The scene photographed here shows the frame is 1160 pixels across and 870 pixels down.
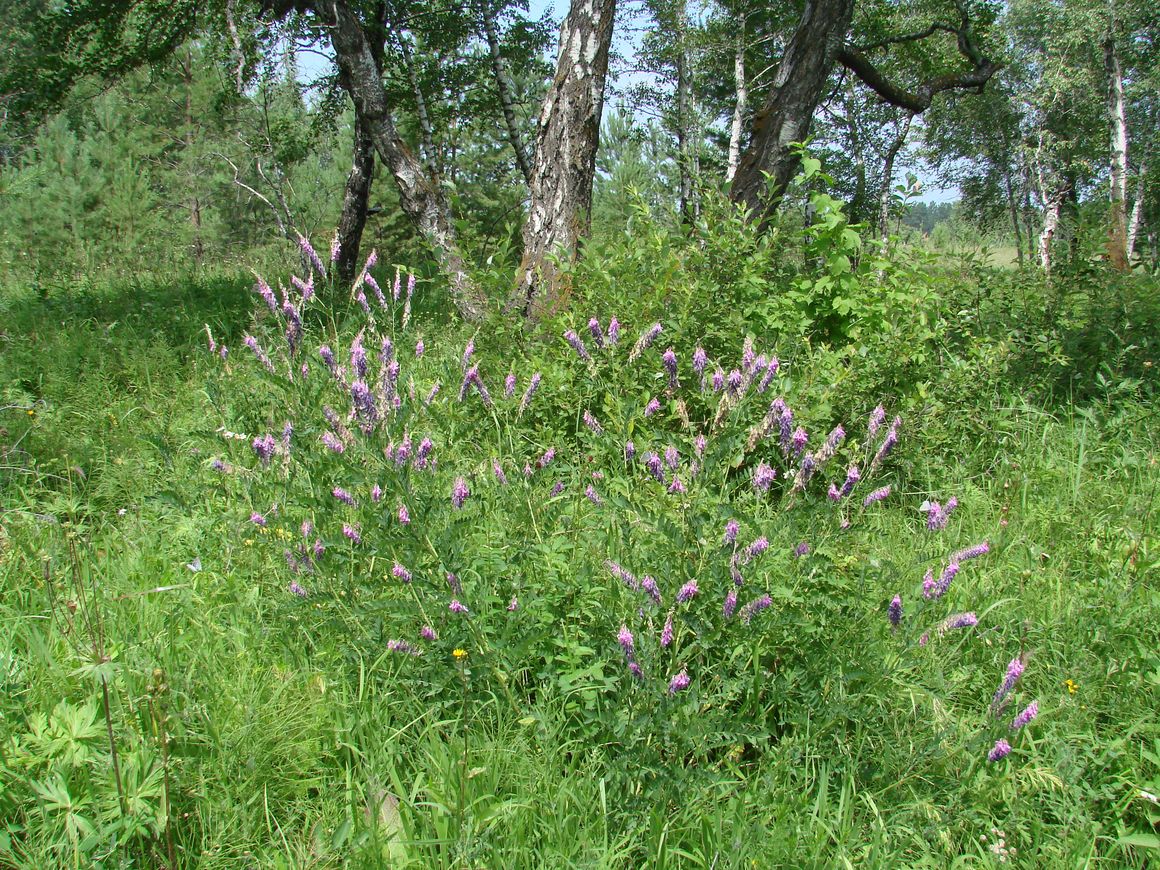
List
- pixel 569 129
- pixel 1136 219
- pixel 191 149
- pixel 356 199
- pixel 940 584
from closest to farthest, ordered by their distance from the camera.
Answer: pixel 940 584 → pixel 569 129 → pixel 356 199 → pixel 191 149 → pixel 1136 219

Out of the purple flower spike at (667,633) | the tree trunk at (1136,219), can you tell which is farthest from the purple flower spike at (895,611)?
the tree trunk at (1136,219)

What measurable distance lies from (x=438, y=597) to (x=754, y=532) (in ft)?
2.78

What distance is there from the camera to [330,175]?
78.6ft

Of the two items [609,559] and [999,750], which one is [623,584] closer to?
[609,559]

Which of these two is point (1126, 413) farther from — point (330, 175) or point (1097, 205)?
point (330, 175)

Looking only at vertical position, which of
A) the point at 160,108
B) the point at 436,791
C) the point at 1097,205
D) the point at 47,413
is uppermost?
the point at 160,108

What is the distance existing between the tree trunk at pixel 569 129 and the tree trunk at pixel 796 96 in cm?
126

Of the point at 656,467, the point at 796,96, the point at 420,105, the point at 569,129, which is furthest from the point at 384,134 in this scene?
the point at 656,467

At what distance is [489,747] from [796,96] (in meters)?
5.20

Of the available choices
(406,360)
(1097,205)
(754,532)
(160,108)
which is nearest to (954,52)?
(1097,205)

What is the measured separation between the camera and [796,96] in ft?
17.3

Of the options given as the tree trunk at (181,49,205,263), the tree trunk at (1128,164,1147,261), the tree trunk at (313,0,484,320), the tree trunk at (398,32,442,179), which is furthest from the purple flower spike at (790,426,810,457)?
the tree trunk at (1128,164,1147,261)

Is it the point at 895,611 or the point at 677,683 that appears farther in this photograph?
the point at 895,611

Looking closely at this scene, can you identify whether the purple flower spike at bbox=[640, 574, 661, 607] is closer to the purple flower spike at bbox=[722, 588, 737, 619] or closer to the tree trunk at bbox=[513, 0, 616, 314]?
the purple flower spike at bbox=[722, 588, 737, 619]
